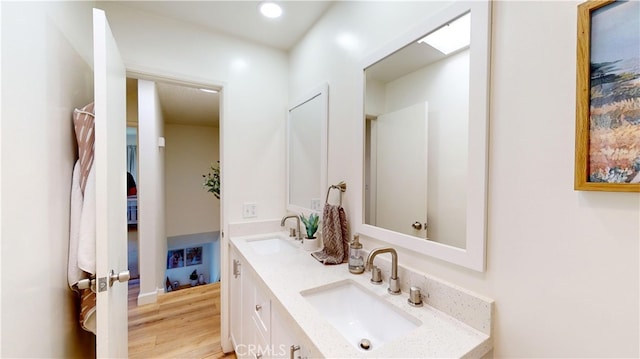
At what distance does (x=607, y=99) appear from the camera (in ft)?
1.85

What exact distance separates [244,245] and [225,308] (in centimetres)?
64

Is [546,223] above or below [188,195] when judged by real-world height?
above

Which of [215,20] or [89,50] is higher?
[215,20]

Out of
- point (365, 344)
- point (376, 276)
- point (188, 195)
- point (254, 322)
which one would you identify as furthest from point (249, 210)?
point (188, 195)

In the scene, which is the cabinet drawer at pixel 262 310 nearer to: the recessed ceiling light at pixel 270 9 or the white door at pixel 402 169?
the white door at pixel 402 169

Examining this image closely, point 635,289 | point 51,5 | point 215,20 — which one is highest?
point 215,20

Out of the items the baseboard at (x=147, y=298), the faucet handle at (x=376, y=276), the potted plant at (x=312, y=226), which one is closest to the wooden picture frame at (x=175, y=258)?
the baseboard at (x=147, y=298)

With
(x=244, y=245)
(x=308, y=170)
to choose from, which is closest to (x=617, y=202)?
(x=308, y=170)

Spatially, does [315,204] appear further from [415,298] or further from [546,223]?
[546,223]

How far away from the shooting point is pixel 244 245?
67.9 inches

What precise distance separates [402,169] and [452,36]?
1.83 feet

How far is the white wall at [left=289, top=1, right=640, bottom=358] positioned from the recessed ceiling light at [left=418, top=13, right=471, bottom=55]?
9cm

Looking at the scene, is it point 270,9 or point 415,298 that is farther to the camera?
point 270,9

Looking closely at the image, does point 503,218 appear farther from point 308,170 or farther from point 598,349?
point 308,170
